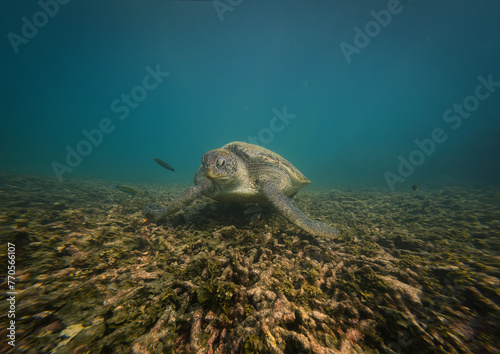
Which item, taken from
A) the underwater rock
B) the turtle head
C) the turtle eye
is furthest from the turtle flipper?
the turtle eye

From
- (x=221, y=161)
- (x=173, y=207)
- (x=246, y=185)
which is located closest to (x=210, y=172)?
(x=221, y=161)

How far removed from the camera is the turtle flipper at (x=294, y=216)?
9.61 feet

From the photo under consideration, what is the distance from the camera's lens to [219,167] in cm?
338

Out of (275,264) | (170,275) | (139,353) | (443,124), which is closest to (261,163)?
(275,264)

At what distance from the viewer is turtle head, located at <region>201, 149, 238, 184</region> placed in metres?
Answer: 3.29

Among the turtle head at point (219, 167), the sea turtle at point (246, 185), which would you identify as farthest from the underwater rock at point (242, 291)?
the turtle head at point (219, 167)

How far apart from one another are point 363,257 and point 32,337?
3.74 metres

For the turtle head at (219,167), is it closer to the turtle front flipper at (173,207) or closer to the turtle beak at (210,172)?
the turtle beak at (210,172)

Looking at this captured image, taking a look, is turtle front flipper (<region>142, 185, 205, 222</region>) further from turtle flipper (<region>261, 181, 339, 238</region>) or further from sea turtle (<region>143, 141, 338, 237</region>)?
turtle flipper (<region>261, 181, 339, 238</region>)

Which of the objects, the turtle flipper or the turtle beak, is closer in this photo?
the turtle flipper

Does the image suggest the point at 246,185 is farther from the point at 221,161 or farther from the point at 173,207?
the point at 173,207

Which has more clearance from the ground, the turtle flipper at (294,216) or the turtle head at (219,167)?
the turtle head at (219,167)

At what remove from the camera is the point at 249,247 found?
2.54m

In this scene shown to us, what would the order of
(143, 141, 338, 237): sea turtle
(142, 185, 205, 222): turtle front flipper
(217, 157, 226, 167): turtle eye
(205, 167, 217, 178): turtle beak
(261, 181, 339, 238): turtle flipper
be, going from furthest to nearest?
(142, 185, 205, 222): turtle front flipper → (217, 157, 226, 167): turtle eye → (205, 167, 217, 178): turtle beak → (143, 141, 338, 237): sea turtle → (261, 181, 339, 238): turtle flipper
